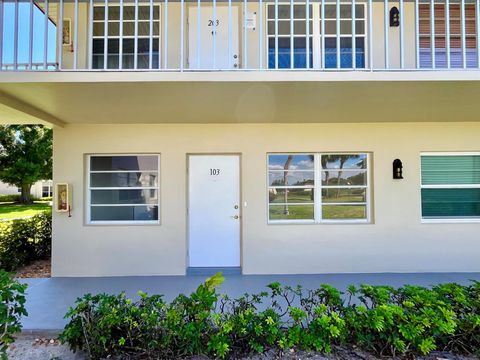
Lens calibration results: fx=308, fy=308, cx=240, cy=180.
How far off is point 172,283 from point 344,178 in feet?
12.3

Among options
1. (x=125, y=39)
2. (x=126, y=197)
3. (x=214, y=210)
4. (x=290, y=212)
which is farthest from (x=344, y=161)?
(x=125, y=39)

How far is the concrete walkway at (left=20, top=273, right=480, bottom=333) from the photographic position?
461cm

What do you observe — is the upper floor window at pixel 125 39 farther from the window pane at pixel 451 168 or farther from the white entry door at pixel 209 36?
the window pane at pixel 451 168

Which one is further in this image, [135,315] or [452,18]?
[452,18]

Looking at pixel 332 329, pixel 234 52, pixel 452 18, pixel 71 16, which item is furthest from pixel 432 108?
pixel 71 16

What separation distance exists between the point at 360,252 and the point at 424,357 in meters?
2.92

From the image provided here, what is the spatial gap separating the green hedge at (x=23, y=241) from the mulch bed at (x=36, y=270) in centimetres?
17

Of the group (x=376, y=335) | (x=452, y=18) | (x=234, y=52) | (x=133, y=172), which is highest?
(x=452, y=18)

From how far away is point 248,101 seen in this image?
4523 mm

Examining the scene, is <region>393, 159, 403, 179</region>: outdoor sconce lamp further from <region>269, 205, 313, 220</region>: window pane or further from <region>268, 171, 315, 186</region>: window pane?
<region>269, 205, 313, 220</region>: window pane

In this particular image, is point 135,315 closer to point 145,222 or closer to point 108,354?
point 108,354

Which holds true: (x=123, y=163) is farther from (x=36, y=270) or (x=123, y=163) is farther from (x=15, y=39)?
(x=36, y=270)

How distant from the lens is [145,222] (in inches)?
230

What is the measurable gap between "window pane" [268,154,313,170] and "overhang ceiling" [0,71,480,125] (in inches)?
28.2
